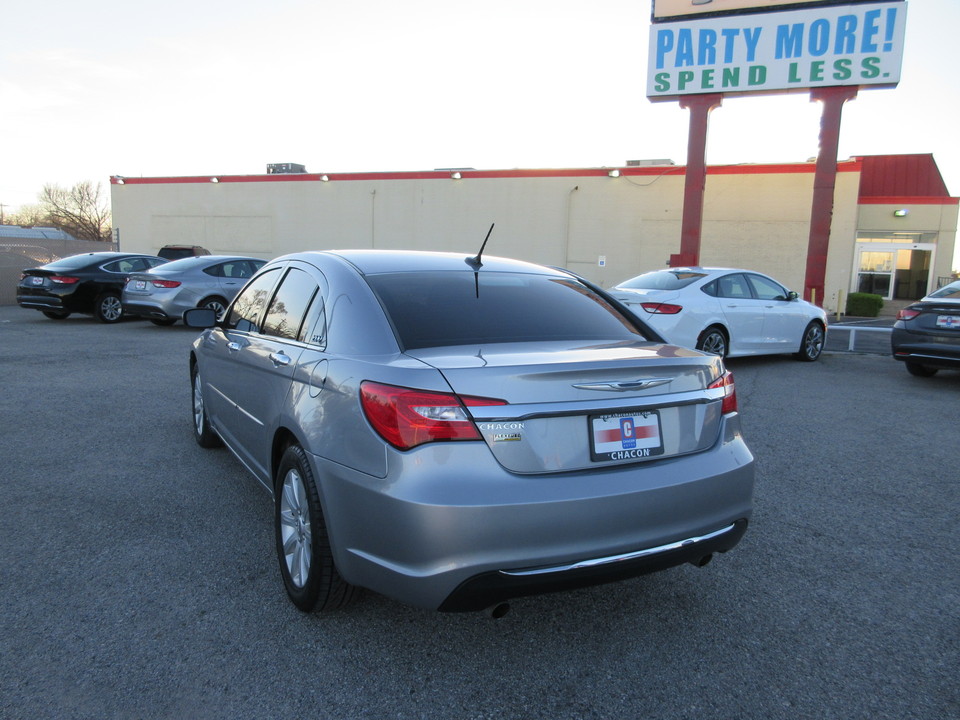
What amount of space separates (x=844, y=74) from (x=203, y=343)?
805 inches

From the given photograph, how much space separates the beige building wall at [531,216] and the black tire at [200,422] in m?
21.6

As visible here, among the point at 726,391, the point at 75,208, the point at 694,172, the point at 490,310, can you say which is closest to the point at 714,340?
the point at 726,391

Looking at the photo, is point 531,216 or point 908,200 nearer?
point 908,200

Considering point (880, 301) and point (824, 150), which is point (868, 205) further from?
point (824, 150)

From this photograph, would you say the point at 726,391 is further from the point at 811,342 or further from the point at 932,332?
the point at 811,342

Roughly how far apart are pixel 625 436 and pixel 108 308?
48.9 ft

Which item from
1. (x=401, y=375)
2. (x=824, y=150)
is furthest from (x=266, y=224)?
(x=401, y=375)

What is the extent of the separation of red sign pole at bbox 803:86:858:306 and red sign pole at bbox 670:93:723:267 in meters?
2.99

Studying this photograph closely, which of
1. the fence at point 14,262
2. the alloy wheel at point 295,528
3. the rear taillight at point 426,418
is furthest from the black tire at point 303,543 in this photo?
the fence at point 14,262

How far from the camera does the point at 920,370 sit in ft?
32.8

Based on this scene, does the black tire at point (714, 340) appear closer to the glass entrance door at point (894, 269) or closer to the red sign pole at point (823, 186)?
the red sign pole at point (823, 186)

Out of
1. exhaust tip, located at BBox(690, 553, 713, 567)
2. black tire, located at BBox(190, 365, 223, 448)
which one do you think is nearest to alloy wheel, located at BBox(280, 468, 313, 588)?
exhaust tip, located at BBox(690, 553, 713, 567)

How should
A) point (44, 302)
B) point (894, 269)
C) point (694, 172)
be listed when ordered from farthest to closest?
point (894, 269)
point (694, 172)
point (44, 302)

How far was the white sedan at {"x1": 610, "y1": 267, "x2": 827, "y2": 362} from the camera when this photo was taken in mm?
9672
